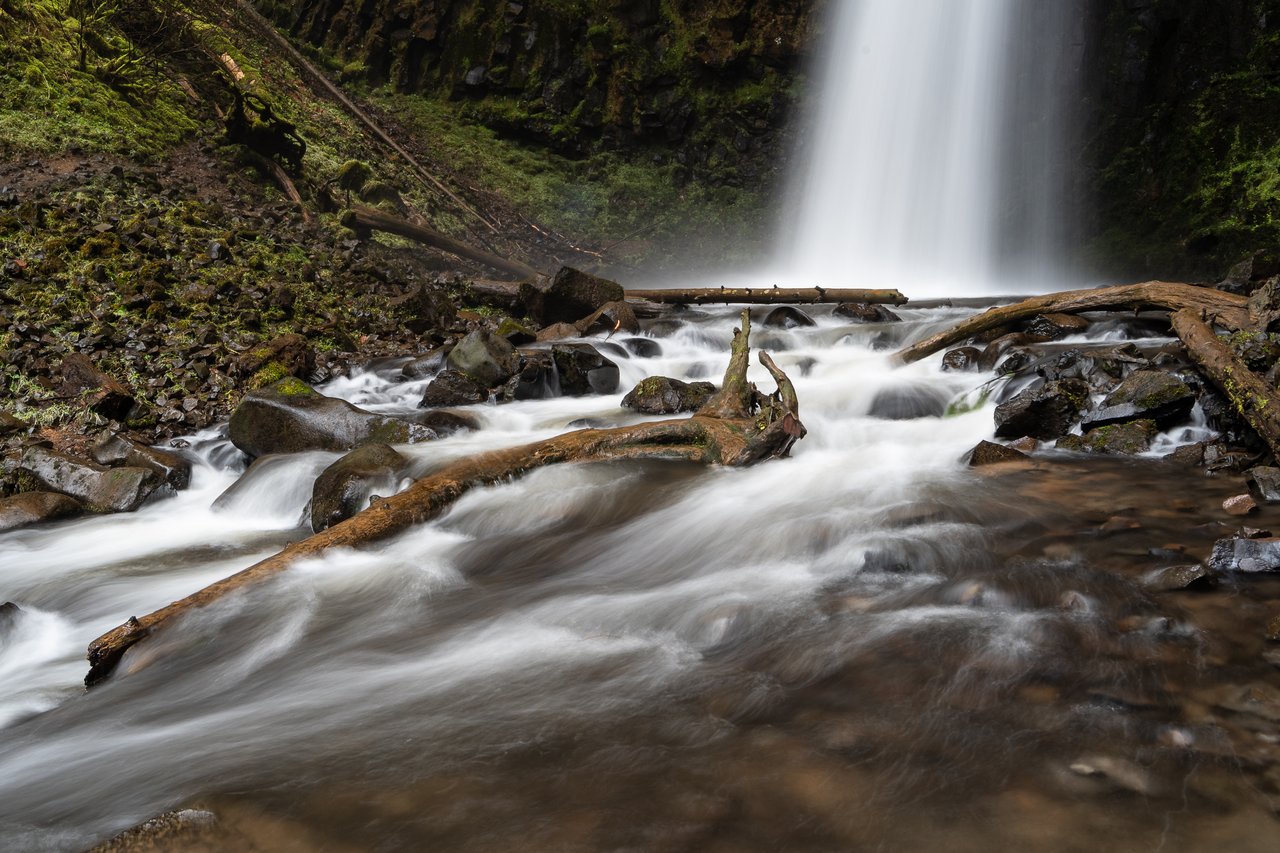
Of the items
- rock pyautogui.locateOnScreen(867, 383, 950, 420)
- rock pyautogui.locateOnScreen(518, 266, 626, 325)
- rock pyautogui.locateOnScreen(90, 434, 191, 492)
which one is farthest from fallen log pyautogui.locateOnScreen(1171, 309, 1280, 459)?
rock pyautogui.locateOnScreen(518, 266, 626, 325)

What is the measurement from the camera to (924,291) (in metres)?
17.7

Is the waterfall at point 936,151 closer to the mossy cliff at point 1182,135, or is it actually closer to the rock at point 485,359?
the mossy cliff at point 1182,135

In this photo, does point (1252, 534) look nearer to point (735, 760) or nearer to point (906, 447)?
point (735, 760)

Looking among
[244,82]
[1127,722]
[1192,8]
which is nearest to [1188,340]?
[1127,722]

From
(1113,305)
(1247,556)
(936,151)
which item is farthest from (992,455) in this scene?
(936,151)

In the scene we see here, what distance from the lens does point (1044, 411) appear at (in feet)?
18.9

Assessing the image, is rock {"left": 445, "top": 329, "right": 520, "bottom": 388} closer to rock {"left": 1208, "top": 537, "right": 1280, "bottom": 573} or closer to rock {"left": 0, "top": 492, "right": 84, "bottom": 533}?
rock {"left": 0, "top": 492, "right": 84, "bottom": 533}

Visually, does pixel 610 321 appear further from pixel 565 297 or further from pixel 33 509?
pixel 33 509

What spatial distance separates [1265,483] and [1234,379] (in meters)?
1.13

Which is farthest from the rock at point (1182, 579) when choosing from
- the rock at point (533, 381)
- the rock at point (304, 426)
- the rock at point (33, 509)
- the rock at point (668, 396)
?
the rock at point (33, 509)

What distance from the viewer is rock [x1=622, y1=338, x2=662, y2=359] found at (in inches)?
416

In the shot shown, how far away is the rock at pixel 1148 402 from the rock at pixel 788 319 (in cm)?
594

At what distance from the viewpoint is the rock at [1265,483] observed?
158 inches

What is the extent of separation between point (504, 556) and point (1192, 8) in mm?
18740
